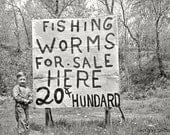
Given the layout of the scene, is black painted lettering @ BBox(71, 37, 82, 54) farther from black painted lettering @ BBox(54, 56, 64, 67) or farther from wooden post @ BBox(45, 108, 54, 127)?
wooden post @ BBox(45, 108, 54, 127)

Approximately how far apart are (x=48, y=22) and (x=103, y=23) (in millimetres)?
1416

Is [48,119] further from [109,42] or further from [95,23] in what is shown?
[95,23]

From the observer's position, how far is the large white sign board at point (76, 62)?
842 cm

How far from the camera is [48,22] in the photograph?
336 inches

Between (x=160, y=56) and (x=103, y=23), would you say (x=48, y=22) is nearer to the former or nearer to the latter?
(x=103, y=23)

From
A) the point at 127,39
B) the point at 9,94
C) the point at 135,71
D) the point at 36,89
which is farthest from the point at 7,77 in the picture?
the point at 36,89

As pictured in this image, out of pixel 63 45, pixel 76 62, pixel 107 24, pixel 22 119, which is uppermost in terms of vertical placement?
pixel 107 24

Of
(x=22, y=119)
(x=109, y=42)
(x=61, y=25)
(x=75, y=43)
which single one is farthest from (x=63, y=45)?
(x=22, y=119)

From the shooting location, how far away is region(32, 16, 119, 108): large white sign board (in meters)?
8.42

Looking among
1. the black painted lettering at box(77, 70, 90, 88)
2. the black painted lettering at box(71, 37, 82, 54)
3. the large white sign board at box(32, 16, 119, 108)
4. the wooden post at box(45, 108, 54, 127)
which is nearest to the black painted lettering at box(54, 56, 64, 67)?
the large white sign board at box(32, 16, 119, 108)

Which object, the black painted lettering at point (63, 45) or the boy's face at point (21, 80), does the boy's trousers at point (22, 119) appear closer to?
the boy's face at point (21, 80)

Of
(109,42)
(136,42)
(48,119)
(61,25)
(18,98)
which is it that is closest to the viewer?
(18,98)

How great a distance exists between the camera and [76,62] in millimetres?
8484

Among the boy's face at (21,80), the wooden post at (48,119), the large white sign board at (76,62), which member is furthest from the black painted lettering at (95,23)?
the wooden post at (48,119)
